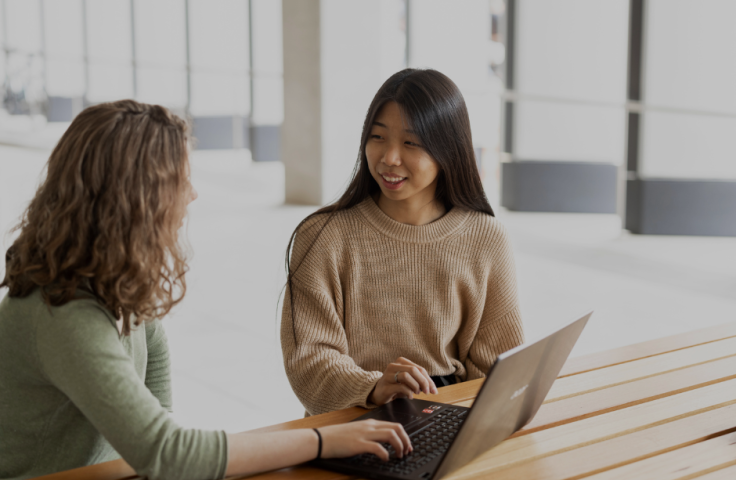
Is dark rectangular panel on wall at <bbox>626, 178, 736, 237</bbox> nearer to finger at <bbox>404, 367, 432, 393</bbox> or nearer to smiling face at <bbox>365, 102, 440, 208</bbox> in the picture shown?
smiling face at <bbox>365, 102, 440, 208</bbox>

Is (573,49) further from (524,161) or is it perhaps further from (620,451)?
(620,451)

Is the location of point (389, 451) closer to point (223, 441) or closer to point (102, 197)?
point (223, 441)

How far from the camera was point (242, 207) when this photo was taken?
26.2 feet

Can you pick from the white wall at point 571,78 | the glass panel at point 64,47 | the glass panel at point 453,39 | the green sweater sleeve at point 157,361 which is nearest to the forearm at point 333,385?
the green sweater sleeve at point 157,361

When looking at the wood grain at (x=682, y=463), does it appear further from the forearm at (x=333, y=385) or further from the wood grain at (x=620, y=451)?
the forearm at (x=333, y=385)

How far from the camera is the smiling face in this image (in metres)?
1.68

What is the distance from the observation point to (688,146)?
6.12 metres

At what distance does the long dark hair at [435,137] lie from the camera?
1667 mm

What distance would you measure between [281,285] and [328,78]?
10.9ft

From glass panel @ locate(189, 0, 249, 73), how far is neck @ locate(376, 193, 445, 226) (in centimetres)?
1021

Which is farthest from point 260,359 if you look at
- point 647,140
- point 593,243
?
point 647,140

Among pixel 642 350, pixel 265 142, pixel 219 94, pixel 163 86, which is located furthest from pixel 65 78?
pixel 642 350

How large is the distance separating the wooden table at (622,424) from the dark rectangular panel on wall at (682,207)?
4767 mm

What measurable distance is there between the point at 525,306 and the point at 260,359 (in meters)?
1.59
